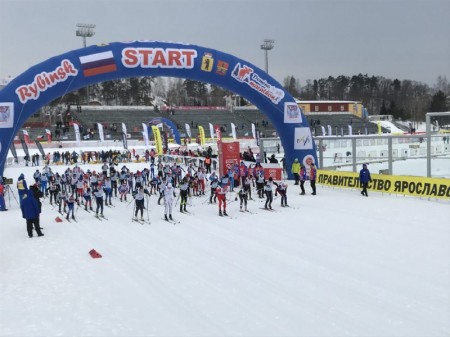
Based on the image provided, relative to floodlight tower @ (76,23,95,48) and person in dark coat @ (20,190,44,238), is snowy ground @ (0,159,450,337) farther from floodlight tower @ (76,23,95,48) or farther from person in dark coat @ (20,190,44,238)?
floodlight tower @ (76,23,95,48)

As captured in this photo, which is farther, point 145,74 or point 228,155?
point 228,155

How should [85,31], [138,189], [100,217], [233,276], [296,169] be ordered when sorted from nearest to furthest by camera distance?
[233,276] < [100,217] < [138,189] < [296,169] < [85,31]

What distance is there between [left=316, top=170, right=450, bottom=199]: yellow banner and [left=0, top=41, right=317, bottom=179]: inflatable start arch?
2.82 m

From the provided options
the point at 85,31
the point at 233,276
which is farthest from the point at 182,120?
the point at 233,276

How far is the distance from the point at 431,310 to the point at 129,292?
17.0ft

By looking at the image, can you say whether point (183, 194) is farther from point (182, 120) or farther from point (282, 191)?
point (182, 120)

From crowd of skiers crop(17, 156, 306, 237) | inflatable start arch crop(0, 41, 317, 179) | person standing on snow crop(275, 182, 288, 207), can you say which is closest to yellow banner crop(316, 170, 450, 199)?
inflatable start arch crop(0, 41, 317, 179)

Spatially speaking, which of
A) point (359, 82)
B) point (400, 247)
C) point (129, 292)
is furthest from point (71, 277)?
point (359, 82)

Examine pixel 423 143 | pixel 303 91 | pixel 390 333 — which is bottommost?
pixel 390 333

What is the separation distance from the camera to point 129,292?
8.24 m

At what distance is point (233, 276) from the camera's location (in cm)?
904

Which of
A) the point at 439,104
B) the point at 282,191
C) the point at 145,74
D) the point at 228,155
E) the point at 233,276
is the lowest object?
the point at 233,276

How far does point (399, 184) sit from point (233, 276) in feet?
39.3

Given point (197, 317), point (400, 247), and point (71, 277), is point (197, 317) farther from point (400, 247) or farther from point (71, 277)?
point (400, 247)
